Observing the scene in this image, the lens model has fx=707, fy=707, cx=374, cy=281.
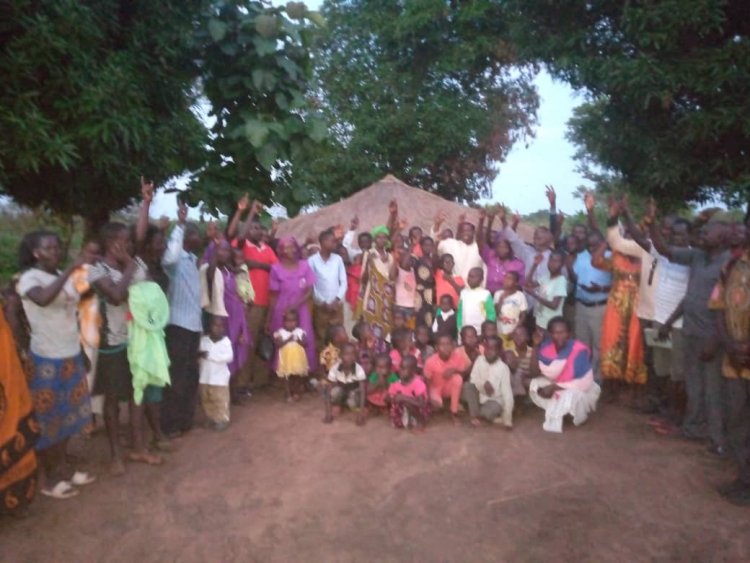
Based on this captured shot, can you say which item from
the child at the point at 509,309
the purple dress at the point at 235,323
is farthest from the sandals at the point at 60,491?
the child at the point at 509,309

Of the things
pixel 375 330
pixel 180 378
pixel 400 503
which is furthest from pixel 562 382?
pixel 180 378

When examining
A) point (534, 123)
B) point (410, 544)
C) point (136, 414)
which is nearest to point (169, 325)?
point (136, 414)

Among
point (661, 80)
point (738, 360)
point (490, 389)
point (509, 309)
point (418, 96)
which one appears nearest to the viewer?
point (738, 360)

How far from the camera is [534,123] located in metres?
17.0

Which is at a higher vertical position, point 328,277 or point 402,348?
point 328,277

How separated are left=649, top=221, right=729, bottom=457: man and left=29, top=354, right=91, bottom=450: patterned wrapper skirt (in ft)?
13.9

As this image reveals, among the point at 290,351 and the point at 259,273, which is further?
the point at 259,273

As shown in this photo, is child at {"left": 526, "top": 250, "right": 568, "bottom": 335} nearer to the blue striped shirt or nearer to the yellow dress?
the yellow dress

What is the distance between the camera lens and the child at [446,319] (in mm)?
6930

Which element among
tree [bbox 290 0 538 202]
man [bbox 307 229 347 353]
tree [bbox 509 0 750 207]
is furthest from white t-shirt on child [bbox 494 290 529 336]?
tree [bbox 290 0 538 202]

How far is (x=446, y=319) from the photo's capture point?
22.9ft

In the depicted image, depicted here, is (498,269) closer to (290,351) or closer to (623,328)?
(623,328)

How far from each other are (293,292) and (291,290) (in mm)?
28

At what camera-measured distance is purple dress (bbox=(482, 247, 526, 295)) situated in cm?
730
